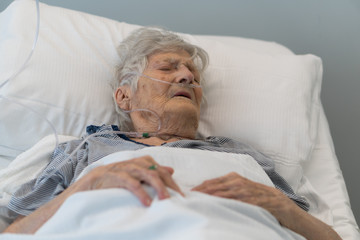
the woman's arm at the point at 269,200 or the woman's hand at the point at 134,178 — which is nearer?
the woman's hand at the point at 134,178

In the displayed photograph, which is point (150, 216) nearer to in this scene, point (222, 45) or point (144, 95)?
point (144, 95)

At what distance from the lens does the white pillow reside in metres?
1.62

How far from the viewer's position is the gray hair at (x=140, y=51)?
5.56 ft

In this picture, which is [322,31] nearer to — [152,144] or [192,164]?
[152,144]

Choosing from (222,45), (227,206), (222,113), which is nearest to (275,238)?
(227,206)

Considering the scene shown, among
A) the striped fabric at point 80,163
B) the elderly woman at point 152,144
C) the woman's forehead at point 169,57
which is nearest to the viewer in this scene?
the elderly woman at point 152,144

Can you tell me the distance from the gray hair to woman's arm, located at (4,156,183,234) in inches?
24.3

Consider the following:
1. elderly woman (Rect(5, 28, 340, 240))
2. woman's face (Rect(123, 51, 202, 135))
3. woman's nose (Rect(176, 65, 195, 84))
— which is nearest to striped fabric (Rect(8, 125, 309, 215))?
elderly woman (Rect(5, 28, 340, 240))

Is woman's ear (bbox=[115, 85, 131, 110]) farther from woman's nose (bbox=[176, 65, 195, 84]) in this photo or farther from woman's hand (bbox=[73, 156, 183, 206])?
woman's hand (bbox=[73, 156, 183, 206])

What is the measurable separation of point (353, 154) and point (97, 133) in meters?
1.45

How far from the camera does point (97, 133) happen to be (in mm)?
1458

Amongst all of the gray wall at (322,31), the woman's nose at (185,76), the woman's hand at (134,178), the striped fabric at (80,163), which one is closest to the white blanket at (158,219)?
the woman's hand at (134,178)

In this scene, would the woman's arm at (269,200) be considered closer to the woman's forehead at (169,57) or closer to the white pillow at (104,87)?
the white pillow at (104,87)

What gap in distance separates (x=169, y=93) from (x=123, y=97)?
0.21m
